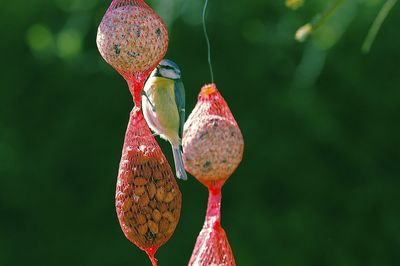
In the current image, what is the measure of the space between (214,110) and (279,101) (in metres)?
3.57

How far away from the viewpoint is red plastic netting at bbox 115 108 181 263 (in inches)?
104

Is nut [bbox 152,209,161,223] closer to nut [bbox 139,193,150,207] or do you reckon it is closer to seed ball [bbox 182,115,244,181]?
nut [bbox 139,193,150,207]

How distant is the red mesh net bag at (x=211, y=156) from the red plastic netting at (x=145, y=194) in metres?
0.12

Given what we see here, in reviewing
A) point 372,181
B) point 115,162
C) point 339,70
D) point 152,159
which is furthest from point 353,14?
point 152,159

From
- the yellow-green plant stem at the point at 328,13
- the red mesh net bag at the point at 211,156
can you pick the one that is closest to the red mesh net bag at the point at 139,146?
the red mesh net bag at the point at 211,156

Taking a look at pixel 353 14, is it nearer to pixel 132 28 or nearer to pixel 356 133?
pixel 356 133

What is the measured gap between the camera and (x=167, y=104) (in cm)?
329

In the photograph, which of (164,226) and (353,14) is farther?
(353,14)

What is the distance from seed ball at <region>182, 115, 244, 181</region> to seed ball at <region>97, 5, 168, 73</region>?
8.0 inches

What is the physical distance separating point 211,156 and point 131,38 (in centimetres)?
34

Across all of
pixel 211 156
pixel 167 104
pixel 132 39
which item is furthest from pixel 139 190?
pixel 167 104

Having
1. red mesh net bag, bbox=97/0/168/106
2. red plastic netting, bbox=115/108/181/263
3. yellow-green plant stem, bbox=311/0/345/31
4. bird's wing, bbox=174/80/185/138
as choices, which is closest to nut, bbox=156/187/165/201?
red plastic netting, bbox=115/108/181/263

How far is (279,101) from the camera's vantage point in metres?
6.17

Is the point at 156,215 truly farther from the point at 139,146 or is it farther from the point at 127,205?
the point at 139,146
